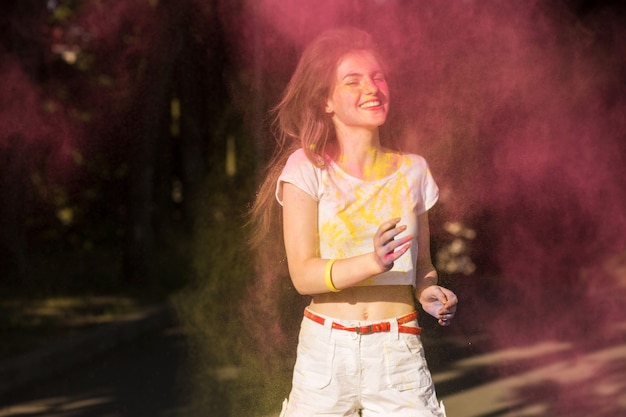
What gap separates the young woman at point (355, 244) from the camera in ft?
10.4

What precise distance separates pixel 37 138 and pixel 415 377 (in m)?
15.6

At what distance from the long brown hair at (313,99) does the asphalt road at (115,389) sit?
3.91 m

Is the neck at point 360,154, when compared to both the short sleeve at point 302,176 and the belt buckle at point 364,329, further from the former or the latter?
the belt buckle at point 364,329

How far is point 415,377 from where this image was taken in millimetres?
3213

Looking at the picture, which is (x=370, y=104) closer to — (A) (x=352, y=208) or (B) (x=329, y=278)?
(A) (x=352, y=208)

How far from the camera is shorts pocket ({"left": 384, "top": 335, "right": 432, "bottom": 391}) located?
316cm

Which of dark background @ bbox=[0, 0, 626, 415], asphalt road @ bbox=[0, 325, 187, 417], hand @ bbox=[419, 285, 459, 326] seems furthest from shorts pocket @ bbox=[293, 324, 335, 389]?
asphalt road @ bbox=[0, 325, 187, 417]

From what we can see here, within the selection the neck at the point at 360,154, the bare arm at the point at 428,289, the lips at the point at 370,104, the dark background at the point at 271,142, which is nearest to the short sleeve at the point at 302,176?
the neck at the point at 360,154

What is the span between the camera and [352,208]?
318 centimetres

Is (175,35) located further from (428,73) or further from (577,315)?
Result: (428,73)

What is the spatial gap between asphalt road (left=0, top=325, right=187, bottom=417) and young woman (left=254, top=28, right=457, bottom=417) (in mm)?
4015

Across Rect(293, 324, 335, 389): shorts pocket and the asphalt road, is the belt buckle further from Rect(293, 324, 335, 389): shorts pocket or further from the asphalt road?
the asphalt road

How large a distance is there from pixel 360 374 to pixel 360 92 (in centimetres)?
80

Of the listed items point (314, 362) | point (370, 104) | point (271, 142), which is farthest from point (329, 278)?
point (271, 142)
